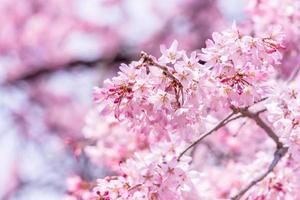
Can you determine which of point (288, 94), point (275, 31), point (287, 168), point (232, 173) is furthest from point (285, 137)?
point (232, 173)

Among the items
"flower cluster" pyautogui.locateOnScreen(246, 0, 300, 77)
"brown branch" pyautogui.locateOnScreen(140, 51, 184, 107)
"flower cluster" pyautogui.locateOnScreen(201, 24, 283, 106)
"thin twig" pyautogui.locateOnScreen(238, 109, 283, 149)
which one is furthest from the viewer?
"flower cluster" pyautogui.locateOnScreen(246, 0, 300, 77)

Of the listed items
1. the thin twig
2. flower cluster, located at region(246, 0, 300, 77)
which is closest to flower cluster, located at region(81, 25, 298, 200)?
the thin twig

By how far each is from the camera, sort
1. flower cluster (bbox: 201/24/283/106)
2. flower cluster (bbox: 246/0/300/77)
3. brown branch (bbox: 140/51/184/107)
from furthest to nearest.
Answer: flower cluster (bbox: 246/0/300/77), flower cluster (bbox: 201/24/283/106), brown branch (bbox: 140/51/184/107)

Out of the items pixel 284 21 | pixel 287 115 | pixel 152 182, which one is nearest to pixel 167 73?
pixel 152 182

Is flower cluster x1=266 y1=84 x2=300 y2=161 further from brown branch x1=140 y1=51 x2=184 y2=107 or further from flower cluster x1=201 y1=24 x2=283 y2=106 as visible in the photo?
brown branch x1=140 y1=51 x2=184 y2=107

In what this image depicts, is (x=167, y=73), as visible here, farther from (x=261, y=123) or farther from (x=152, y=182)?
(x=261, y=123)

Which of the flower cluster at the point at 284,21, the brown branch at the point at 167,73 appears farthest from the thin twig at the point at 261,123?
the flower cluster at the point at 284,21

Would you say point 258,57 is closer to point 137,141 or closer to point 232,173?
point 137,141

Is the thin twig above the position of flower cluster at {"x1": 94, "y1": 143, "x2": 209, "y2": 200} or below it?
above

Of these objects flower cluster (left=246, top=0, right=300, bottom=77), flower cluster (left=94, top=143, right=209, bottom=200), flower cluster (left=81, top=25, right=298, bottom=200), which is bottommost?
flower cluster (left=94, top=143, right=209, bottom=200)

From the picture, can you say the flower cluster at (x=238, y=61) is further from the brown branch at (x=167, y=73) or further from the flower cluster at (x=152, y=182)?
the flower cluster at (x=152, y=182)

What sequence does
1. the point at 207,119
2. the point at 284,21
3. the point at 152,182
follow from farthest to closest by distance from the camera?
1. the point at 284,21
2. the point at 207,119
3. the point at 152,182
